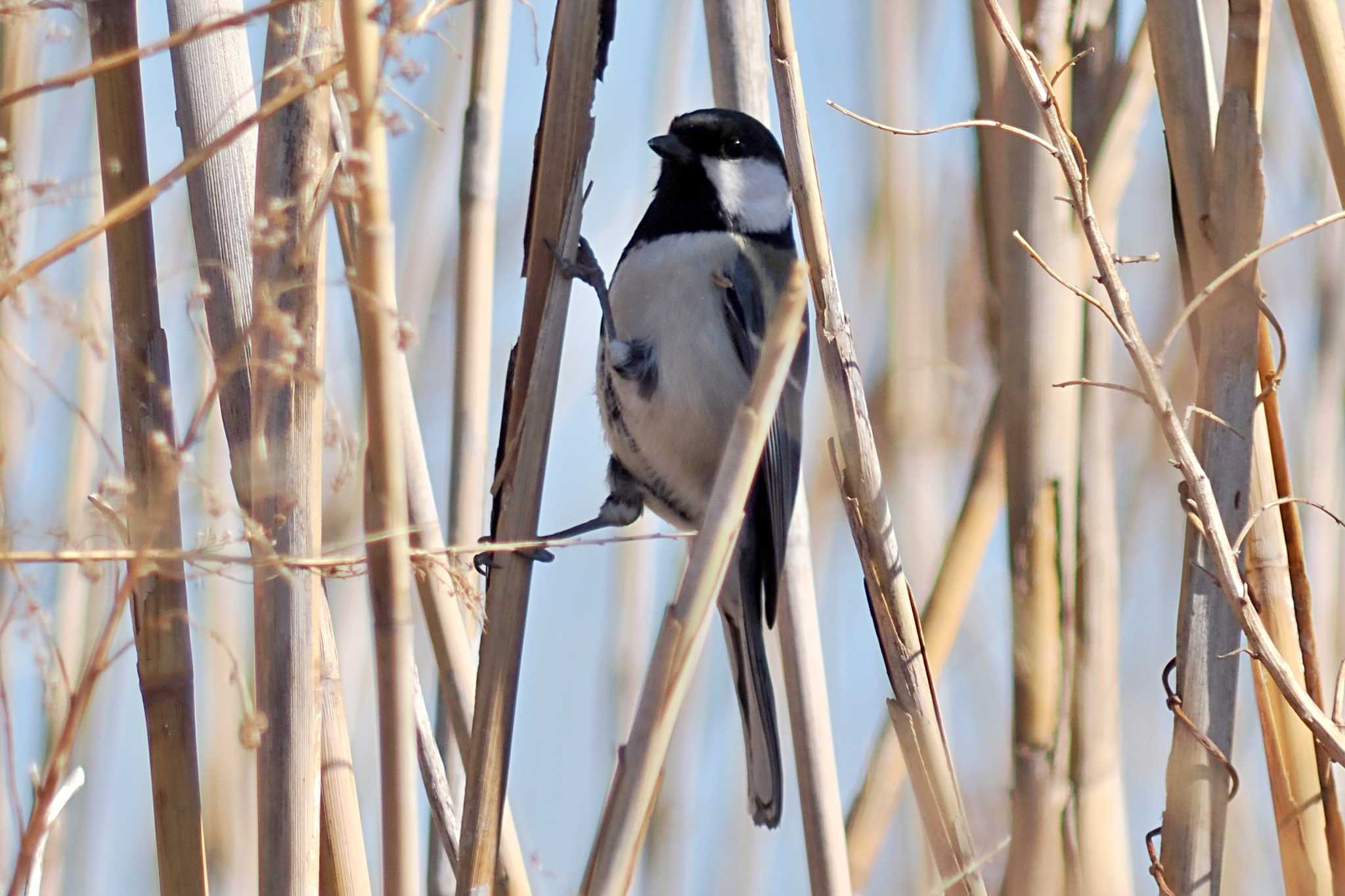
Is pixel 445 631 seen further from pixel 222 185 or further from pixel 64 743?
pixel 64 743

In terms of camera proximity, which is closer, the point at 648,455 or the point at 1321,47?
the point at 1321,47

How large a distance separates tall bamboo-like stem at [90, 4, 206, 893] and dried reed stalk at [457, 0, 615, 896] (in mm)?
188

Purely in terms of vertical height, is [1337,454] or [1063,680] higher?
[1337,454]

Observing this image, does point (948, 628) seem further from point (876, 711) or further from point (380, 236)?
point (380, 236)

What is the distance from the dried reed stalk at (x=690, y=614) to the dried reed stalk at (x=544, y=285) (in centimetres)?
16

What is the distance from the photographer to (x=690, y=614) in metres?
0.65

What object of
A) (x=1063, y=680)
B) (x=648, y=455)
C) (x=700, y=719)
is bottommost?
(x=700, y=719)

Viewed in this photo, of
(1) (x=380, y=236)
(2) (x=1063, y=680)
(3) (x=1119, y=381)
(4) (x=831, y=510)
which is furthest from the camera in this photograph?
(4) (x=831, y=510)

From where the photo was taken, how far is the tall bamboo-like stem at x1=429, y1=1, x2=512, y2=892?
4.32ft

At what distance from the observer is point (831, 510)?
1.72 metres

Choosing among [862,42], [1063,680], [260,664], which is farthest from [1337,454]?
[260,664]

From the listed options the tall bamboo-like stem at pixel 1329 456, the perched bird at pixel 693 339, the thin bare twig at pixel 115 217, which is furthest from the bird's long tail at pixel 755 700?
the thin bare twig at pixel 115 217

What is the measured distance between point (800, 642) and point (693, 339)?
0.53 m

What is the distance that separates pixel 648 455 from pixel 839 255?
36 centimetres
